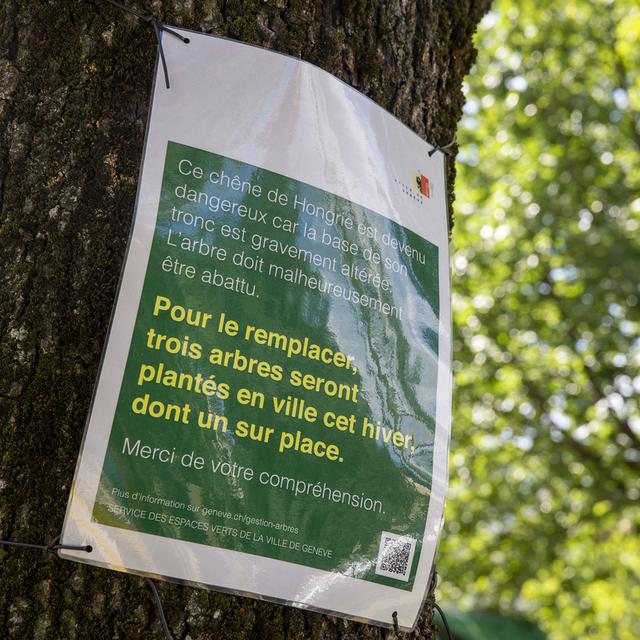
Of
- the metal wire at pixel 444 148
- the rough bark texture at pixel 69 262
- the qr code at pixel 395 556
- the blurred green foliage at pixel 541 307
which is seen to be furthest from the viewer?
the blurred green foliage at pixel 541 307

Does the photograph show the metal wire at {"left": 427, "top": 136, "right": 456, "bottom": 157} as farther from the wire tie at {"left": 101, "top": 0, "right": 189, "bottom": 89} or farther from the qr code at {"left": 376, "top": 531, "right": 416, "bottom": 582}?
the qr code at {"left": 376, "top": 531, "right": 416, "bottom": 582}

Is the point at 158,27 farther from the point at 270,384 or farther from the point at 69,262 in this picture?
the point at 270,384

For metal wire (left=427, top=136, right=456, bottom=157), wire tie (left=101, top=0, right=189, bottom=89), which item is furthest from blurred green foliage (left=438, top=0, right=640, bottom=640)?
wire tie (left=101, top=0, right=189, bottom=89)

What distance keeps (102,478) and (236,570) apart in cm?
28

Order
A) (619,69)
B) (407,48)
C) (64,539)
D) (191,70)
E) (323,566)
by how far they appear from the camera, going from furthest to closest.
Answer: (619,69), (407,48), (191,70), (323,566), (64,539)

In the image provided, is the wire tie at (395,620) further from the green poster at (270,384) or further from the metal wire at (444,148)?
the metal wire at (444,148)

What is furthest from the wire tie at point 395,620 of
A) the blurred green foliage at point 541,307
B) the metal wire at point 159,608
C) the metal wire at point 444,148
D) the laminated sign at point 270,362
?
the blurred green foliage at point 541,307

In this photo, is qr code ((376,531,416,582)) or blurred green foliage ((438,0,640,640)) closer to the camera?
qr code ((376,531,416,582))

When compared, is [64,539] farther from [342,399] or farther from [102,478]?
[342,399]

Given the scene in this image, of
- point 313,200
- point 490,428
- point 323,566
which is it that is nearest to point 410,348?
point 313,200

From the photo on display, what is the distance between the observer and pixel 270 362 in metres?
1.64

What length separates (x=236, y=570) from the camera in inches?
60.9

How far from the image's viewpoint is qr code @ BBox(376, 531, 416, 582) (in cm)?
170

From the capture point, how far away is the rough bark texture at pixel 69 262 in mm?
1496
